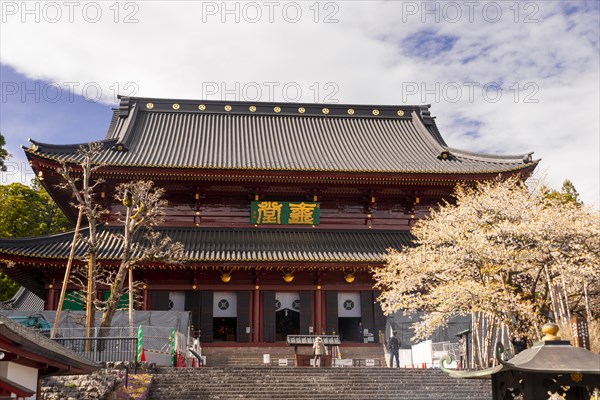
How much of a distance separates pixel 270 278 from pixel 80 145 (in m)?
10.6

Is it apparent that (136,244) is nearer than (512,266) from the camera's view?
No

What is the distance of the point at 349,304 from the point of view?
28578 mm

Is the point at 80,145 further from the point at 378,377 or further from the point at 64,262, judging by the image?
the point at 378,377

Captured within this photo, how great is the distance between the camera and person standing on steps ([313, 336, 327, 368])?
77.2 ft

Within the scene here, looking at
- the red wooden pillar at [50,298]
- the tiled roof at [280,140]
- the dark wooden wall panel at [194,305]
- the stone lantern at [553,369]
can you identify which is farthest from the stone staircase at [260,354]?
the stone lantern at [553,369]

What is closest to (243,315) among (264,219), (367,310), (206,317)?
(206,317)

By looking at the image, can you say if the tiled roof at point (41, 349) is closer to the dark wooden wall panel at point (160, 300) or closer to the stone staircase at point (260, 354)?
the stone staircase at point (260, 354)

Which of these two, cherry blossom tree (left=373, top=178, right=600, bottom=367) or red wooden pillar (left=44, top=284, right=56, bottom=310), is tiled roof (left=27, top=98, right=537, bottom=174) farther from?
cherry blossom tree (left=373, top=178, right=600, bottom=367)

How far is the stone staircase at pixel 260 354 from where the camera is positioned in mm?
26297

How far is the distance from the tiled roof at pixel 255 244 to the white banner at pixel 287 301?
2.12 m

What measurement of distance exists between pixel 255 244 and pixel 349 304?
5.01 meters

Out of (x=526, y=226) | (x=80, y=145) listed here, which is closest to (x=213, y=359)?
(x=80, y=145)

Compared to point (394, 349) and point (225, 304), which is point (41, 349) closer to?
point (394, 349)

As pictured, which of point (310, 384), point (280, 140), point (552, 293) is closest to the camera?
point (552, 293)
